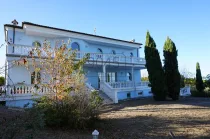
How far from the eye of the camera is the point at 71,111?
7699 millimetres

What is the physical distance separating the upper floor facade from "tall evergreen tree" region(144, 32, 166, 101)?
17.7 ft

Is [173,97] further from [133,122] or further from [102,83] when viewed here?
[133,122]

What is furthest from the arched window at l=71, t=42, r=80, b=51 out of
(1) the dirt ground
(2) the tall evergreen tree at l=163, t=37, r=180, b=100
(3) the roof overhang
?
(1) the dirt ground

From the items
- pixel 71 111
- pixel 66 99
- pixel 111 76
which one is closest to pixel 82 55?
pixel 111 76

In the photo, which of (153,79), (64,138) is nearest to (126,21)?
(153,79)

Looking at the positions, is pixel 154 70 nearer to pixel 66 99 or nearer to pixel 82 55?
pixel 82 55

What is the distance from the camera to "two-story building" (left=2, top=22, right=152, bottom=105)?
16.6 metres

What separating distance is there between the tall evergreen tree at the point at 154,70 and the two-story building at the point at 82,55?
390 cm

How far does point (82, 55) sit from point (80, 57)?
430 mm

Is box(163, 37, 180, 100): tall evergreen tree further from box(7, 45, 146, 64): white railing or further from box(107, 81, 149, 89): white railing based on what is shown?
box(7, 45, 146, 64): white railing

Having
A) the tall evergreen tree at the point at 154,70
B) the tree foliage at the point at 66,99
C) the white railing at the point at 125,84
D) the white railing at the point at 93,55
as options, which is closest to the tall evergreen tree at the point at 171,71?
the tall evergreen tree at the point at 154,70

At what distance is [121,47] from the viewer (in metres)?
Result: 29.9

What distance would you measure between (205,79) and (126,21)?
2168cm

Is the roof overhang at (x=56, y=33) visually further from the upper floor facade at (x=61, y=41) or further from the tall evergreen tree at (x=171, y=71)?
the tall evergreen tree at (x=171, y=71)
